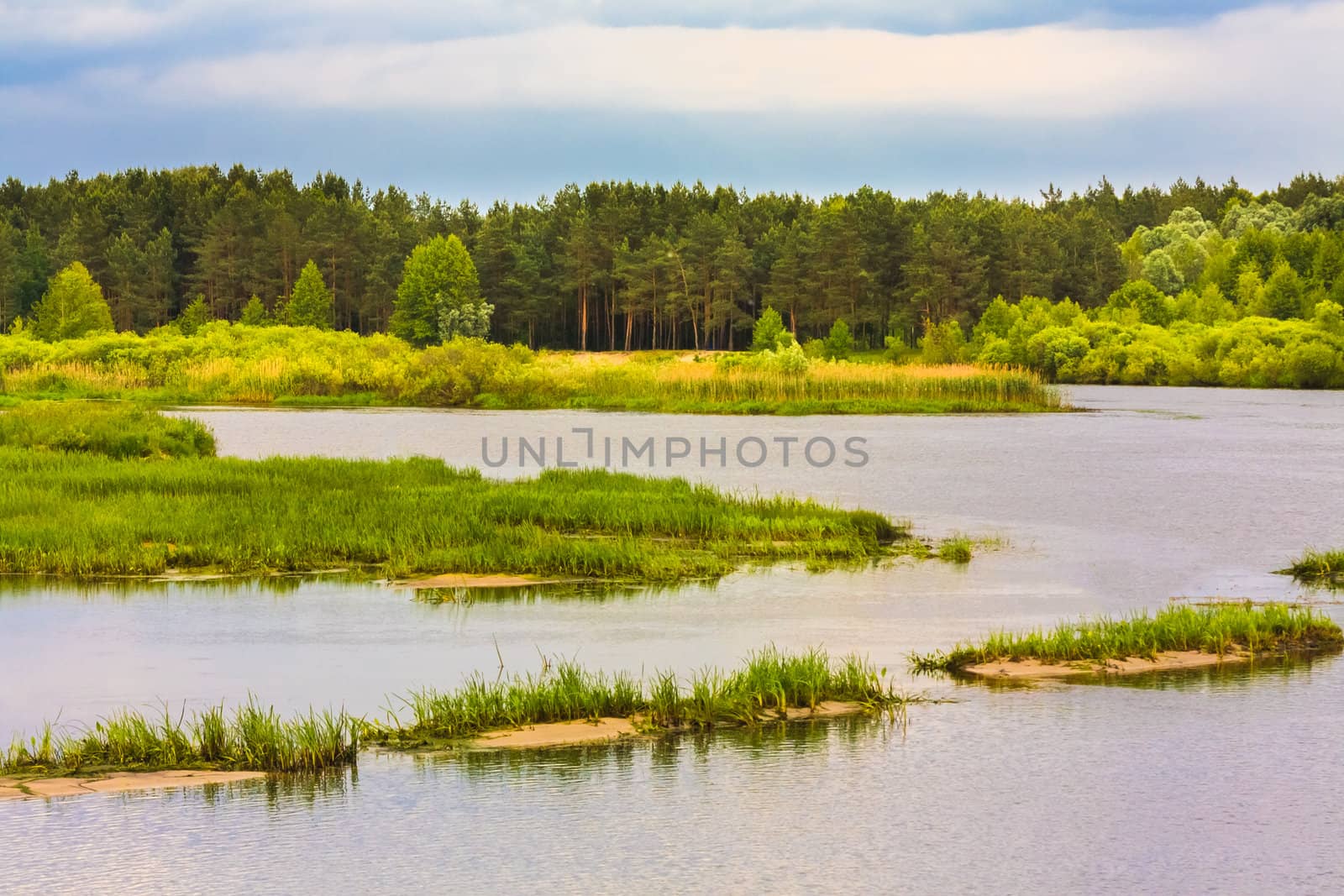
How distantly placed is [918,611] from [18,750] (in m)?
10.00

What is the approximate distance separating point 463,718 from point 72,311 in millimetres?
100529

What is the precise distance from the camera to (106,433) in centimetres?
3108

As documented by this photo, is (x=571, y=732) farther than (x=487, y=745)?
Yes

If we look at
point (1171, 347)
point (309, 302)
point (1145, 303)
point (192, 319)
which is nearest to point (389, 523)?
point (1171, 347)

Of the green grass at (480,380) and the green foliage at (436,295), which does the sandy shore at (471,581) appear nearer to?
the green grass at (480,380)

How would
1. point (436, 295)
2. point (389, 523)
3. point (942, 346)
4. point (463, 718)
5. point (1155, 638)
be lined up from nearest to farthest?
point (463, 718) < point (1155, 638) < point (389, 523) < point (942, 346) < point (436, 295)

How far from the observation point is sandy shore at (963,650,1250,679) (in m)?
13.8

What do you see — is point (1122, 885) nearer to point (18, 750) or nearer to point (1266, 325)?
point (18, 750)

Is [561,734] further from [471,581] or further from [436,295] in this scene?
[436,295]

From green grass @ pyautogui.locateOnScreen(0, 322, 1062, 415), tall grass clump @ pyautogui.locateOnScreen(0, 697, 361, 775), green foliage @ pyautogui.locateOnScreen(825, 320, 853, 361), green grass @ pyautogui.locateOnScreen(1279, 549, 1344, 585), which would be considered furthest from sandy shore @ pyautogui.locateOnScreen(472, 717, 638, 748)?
green foliage @ pyautogui.locateOnScreen(825, 320, 853, 361)

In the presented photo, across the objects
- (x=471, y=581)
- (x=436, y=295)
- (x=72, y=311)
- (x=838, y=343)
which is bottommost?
(x=471, y=581)

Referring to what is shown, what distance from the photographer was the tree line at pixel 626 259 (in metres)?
118

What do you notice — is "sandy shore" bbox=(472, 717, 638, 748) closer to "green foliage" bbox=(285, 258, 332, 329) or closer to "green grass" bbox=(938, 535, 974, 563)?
"green grass" bbox=(938, 535, 974, 563)

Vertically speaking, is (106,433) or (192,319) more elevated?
(192,319)
